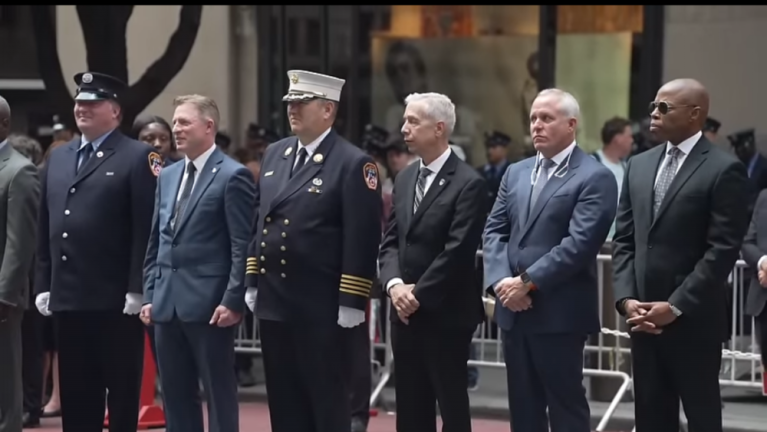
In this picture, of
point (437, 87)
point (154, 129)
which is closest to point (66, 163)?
point (154, 129)

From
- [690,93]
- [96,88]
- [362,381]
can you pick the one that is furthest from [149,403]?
[690,93]

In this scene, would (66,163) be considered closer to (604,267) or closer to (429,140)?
(429,140)

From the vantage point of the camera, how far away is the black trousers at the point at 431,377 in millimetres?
8383

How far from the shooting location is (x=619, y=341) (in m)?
11.5

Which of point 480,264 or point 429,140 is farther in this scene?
point 480,264

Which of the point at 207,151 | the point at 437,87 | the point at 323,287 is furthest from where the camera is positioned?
the point at 437,87

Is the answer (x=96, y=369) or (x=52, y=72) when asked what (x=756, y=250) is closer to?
(x=96, y=369)

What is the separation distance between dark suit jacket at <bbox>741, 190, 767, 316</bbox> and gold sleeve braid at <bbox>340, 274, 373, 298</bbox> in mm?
2546

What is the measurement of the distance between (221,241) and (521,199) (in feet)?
5.52

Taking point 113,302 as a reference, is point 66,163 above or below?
above

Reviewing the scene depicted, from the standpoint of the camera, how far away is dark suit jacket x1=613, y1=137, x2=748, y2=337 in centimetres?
797

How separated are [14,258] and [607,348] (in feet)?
15.0

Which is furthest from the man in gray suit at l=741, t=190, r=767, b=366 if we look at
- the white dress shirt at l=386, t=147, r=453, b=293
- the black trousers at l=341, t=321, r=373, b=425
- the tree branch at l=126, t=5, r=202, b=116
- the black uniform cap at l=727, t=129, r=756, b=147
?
the tree branch at l=126, t=5, r=202, b=116

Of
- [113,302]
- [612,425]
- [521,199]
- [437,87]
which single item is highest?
[437,87]
